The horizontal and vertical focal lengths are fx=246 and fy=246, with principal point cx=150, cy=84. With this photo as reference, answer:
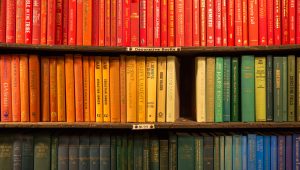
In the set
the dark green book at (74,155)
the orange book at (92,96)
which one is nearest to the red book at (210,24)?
the orange book at (92,96)

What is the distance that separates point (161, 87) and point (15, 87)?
65cm

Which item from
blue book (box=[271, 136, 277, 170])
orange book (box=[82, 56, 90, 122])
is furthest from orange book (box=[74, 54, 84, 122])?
blue book (box=[271, 136, 277, 170])

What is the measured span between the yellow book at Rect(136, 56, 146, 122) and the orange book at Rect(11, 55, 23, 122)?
0.53 meters

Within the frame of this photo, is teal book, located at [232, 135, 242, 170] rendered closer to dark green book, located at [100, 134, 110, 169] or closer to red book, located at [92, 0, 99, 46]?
dark green book, located at [100, 134, 110, 169]

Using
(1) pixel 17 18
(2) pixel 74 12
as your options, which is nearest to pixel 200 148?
(2) pixel 74 12

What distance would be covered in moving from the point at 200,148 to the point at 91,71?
24.1 inches

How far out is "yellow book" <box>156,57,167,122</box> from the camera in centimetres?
113

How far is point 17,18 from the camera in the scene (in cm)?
108

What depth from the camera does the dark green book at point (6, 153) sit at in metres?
1.09

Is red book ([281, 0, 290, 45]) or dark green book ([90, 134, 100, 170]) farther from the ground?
red book ([281, 0, 290, 45])

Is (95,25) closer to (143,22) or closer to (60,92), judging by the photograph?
(143,22)

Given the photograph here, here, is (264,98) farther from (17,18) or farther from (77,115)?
(17,18)

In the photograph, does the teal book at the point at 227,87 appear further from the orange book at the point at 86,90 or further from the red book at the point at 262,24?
the orange book at the point at 86,90

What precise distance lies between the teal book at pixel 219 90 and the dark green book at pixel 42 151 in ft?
2.55
